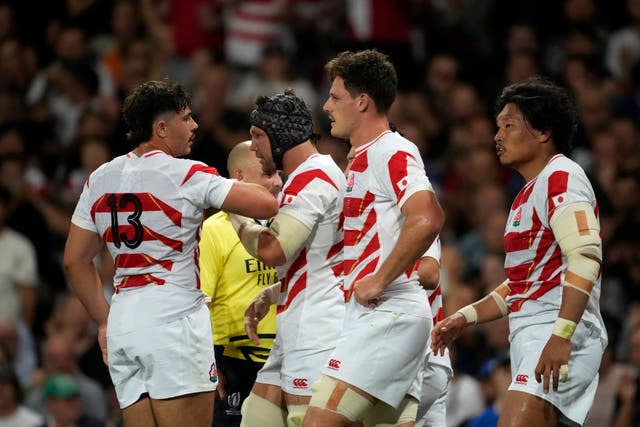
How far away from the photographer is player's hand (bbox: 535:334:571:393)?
593cm

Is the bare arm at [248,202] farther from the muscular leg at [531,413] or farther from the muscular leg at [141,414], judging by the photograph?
the muscular leg at [531,413]

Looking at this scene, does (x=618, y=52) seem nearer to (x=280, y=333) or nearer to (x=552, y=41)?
(x=552, y=41)

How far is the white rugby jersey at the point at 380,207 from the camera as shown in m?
6.14

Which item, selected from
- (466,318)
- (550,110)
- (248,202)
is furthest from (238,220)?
(550,110)

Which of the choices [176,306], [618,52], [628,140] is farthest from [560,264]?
[618,52]

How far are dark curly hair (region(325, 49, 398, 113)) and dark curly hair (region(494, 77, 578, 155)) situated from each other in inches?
25.7

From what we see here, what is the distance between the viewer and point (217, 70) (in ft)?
44.8

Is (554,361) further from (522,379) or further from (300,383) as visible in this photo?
(300,383)

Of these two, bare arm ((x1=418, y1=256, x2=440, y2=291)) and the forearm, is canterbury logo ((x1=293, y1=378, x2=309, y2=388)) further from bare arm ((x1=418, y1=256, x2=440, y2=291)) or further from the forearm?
the forearm

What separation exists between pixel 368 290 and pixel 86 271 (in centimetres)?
152

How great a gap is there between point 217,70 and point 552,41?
360 cm

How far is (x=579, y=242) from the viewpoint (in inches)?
235

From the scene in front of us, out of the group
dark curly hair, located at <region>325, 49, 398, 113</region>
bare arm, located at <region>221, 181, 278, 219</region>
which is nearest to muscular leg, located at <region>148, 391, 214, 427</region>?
bare arm, located at <region>221, 181, 278, 219</region>

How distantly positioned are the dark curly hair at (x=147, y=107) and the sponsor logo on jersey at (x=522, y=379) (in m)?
2.10
